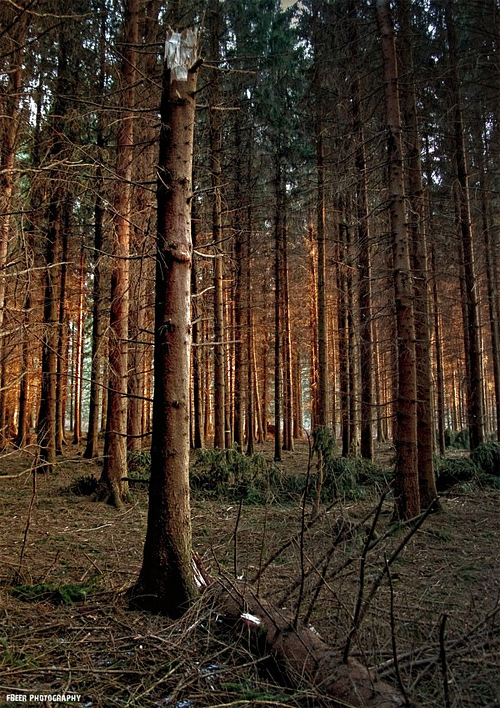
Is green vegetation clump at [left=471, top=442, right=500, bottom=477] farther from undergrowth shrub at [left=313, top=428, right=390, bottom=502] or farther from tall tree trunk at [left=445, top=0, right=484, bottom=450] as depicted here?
undergrowth shrub at [left=313, top=428, right=390, bottom=502]

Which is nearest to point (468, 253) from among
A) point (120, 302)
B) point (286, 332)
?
point (286, 332)

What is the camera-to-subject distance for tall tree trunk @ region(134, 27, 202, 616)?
12.6 feet

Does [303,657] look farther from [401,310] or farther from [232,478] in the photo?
[232,478]

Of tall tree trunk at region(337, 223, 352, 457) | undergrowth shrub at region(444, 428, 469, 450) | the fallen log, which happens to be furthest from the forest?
undergrowth shrub at region(444, 428, 469, 450)

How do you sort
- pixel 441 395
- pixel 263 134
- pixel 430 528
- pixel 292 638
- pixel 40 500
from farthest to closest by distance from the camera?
→ pixel 441 395, pixel 263 134, pixel 40 500, pixel 430 528, pixel 292 638

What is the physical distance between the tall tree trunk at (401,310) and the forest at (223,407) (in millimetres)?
36

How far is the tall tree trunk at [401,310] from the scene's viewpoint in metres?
7.43

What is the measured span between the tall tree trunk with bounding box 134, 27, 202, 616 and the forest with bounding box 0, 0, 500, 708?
20 millimetres

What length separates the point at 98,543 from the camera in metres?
6.32

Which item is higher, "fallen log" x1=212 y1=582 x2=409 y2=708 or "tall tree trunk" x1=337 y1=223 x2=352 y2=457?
"tall tree trunk" x1=337 y1=223 x2=352 y2=457

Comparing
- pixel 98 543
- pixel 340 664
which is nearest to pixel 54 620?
pixel 340 664

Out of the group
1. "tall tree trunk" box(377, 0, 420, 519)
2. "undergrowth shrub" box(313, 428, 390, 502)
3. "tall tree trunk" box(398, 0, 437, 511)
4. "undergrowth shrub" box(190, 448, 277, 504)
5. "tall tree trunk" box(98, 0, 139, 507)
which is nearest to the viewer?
"tall tree trunk" box(377, 0, 420, 519)

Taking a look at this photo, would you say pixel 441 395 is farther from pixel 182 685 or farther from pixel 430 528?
pixel 182 685

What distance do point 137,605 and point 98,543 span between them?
2.85 metres
